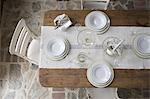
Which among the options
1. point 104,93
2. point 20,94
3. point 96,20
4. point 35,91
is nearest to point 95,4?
point 96,20

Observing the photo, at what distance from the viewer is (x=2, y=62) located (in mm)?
2895

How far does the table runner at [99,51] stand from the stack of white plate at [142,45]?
3 cm

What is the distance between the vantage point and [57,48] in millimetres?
2174

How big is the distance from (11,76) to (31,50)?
0.46 m

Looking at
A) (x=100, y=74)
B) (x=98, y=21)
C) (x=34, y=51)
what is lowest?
(x=100, y=74)

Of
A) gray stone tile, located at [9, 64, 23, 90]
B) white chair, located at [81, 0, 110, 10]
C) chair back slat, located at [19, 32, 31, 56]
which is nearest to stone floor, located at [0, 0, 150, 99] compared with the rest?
gray stone tile, located at [9, 64, 23, 90]

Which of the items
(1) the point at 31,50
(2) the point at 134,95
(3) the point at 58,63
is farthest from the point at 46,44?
(2) the point at 134,95

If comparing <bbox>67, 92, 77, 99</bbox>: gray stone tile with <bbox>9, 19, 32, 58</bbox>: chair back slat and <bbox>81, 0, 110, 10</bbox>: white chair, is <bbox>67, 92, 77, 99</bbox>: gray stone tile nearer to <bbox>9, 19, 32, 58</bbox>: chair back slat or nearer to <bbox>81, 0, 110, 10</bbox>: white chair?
<bbox>9, 19, 32, 58</bbox>: chair back slat

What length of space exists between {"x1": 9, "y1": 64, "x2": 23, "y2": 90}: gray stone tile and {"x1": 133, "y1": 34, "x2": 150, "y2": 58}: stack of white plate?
1.27m

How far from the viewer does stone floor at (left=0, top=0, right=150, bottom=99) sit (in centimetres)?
275

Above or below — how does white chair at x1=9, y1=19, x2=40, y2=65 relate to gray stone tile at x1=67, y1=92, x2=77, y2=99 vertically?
above

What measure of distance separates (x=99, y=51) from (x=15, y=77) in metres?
1.08

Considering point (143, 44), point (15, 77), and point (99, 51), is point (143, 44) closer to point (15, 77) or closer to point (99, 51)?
point (99, 51)

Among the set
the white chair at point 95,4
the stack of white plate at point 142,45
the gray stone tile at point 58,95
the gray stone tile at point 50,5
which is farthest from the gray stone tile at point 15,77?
the stack of white plate at point 142,45
